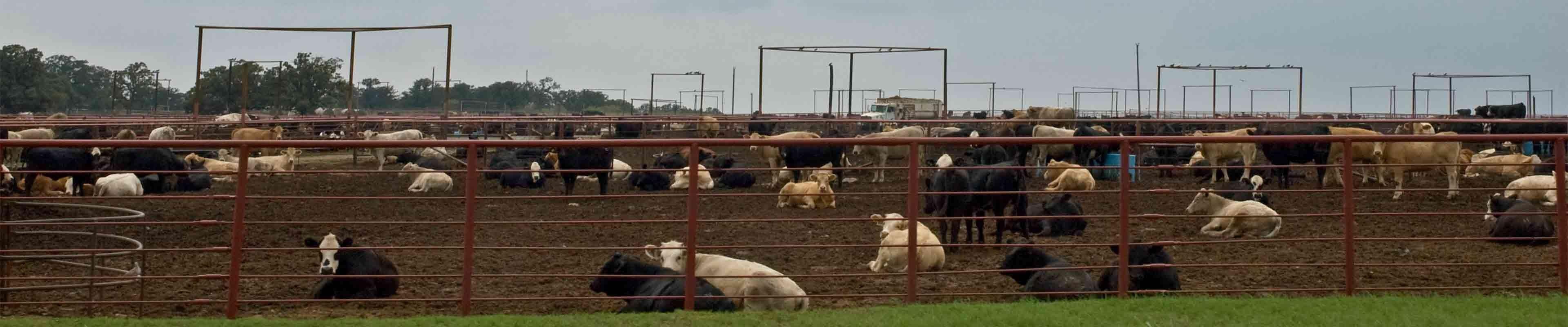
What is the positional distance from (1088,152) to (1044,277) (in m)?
15.9

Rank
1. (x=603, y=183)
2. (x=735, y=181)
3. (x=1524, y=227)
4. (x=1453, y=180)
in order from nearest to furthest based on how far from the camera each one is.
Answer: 1. (x=1524, y=227)
2. (x=1453, y=180)
3. (x=603, y=183)
4. (x=735, y=181)

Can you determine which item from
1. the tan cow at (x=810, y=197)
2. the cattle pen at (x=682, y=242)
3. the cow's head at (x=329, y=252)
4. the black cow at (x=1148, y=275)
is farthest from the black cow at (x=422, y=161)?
the black cow at (x=1148, y=275)

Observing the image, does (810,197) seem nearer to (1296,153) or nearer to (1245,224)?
(1245,224)

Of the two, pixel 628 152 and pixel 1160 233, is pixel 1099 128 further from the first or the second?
pixel 1160 233

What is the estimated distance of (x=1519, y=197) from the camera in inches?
591

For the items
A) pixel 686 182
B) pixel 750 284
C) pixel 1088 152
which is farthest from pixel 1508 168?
pixel 750 284

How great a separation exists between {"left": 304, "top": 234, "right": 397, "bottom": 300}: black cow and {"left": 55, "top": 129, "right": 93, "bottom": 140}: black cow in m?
17.3

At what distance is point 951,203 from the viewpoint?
46.0 feet

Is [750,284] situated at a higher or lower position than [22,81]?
lower

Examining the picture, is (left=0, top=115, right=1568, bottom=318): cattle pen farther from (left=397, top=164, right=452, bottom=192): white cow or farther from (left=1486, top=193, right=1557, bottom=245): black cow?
(left=397, top=164, right=452, bottom=192): white cow

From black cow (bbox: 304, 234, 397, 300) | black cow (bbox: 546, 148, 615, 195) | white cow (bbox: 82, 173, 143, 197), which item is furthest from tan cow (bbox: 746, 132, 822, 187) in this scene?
black cow (bbox: 304, 234, 397, 300)

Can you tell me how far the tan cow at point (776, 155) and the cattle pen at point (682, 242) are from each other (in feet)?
9.44

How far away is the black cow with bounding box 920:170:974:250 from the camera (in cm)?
1348

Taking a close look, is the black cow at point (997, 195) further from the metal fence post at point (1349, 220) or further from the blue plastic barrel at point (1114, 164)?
the blue plastic barrel at point (1114, 164)
